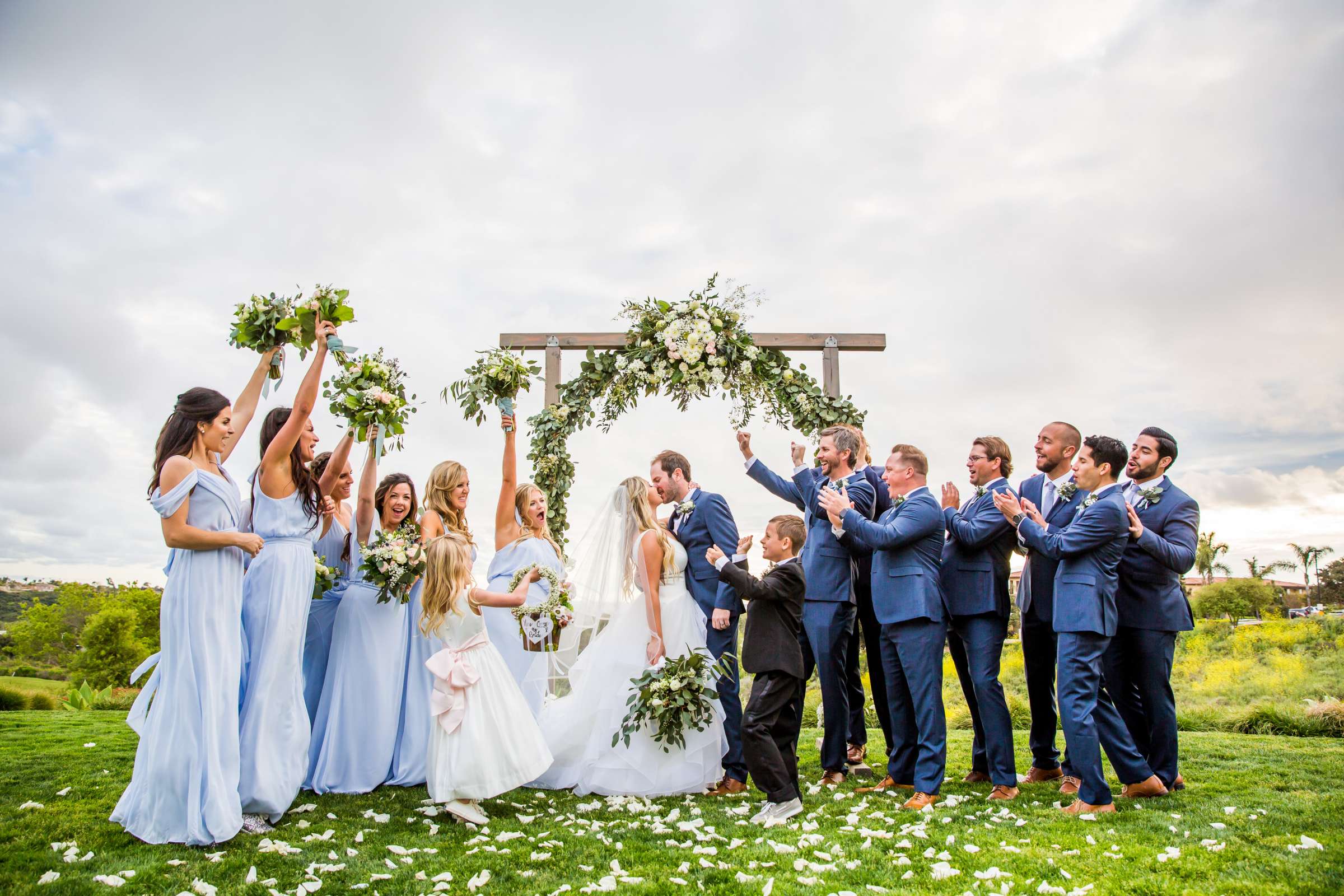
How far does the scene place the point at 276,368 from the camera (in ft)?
20.1

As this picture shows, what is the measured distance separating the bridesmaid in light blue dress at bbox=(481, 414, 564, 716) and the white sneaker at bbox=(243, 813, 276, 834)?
7.18ft

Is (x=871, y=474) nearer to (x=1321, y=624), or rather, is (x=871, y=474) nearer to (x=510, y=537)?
(x=510, y=537)

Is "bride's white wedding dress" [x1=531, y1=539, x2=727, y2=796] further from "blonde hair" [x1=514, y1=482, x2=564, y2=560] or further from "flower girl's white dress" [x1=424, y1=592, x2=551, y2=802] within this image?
"blonde hair" [x1=514, y1=482, x2=564, y2=560]

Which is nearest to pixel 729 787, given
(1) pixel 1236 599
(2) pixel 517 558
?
(2) pixel 517 558

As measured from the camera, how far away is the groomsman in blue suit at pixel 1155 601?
19.9 ft

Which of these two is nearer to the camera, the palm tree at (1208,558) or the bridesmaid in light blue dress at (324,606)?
the bridesmaid in light blue dress at (324,606)

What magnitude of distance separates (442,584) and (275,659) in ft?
3.87

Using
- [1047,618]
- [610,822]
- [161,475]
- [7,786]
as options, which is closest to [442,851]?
[610,822]

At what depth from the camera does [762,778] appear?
215 inches

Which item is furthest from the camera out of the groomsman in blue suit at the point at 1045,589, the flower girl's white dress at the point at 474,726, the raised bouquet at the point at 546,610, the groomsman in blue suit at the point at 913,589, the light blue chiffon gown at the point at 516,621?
the light blue chiffon gown at the point at 516,621

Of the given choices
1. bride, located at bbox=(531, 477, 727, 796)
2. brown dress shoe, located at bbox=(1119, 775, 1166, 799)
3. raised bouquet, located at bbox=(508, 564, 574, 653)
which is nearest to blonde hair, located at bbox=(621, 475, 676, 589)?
bride, located at bbox=(531, 477, 727, 796)

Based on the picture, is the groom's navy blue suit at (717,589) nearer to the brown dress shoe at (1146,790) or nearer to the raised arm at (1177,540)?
the brown dress shoe at (1146,790)

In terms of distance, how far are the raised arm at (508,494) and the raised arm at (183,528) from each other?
2.54m

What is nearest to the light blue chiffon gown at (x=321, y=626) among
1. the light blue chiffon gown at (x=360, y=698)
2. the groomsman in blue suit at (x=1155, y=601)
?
the light blue chiffon gown at (x=360, y=698)
